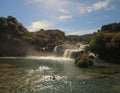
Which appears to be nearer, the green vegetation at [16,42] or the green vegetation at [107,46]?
the green vegetation at [107,46]

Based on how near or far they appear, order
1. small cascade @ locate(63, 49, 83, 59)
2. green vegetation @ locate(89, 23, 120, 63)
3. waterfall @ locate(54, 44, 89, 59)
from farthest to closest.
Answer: waterfall @ locate(54, 44, 89, 59) < small cascade @ locate(63, 49, 83, 59) < green vegetation @ locate(89, 23, 120, 63)

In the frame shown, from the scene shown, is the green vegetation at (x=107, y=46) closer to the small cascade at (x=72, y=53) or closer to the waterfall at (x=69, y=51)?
the small cascade at (x=72, y=53)

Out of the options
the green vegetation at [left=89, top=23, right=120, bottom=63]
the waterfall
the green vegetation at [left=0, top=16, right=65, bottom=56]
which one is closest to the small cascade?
the waterfall

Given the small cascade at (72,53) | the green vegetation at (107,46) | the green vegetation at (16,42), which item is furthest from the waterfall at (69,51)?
the green vegetation at (16,42)

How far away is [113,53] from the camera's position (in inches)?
2429

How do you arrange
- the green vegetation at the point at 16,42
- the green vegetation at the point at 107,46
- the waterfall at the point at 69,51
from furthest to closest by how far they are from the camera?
the green vegetation at the point at 16,42 → the waterfall at the point at 69,51 → the green vegetation at the point at 107,46

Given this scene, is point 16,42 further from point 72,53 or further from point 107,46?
point 107,46

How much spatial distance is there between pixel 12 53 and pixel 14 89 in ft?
228

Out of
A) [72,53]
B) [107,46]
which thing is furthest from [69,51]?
[107,46]

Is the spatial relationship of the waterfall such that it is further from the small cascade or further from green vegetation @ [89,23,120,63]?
green vegetation @ [89,23,120,63]

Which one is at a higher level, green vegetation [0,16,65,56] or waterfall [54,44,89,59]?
green vegetation [0,16,65,56]

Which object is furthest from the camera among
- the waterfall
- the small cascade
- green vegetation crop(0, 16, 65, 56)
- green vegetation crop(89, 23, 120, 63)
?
green vegetation crop(0, 16, 65, 56)

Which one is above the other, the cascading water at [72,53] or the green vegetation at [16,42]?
the green vegetation at [16,42]

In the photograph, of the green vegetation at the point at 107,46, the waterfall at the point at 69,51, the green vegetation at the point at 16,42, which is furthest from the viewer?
the green vegetation at the point at 16,42
